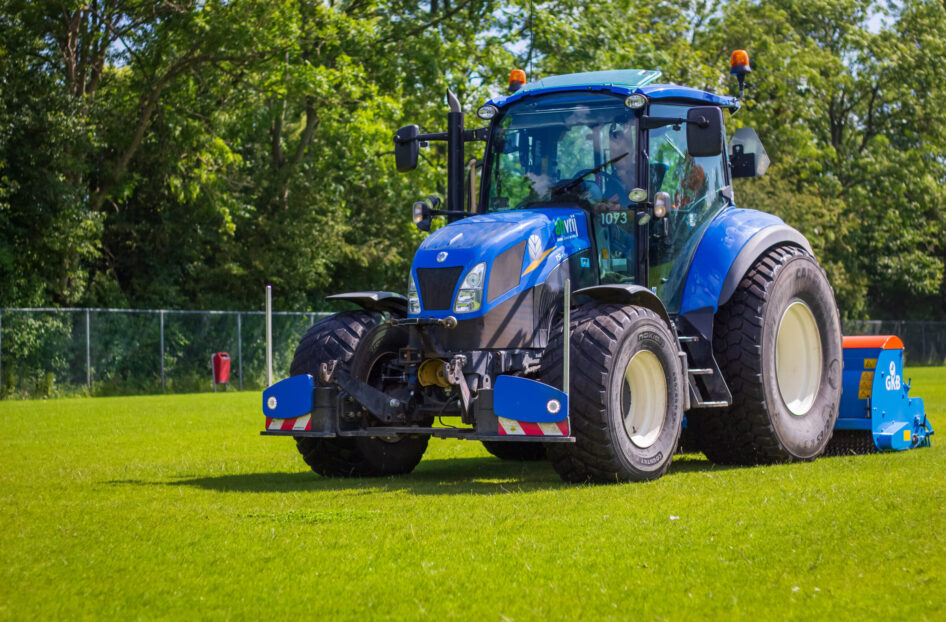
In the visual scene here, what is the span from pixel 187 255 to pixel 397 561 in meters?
27.0

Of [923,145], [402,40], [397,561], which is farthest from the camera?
[923,145]

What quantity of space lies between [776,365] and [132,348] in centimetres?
2104

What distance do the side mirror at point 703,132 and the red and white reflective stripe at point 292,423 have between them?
367 centimetres

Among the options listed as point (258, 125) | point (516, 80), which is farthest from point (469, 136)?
point (258, 125)

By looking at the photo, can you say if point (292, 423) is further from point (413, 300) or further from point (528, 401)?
point (528, 401)

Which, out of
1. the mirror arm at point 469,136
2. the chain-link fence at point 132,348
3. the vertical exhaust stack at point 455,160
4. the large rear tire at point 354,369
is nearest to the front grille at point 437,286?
the large rear tire at point 354,369

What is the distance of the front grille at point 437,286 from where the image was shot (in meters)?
9.37

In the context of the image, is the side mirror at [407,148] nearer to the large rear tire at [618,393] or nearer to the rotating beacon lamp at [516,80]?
the rotating beacon lamp at [516,80]

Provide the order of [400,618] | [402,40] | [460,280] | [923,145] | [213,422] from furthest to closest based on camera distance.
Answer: [923,145] < [402,40] < [213,422] < [460,280] < [400,618]

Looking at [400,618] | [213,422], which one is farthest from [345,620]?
[213,422]

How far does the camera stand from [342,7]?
32062 mm

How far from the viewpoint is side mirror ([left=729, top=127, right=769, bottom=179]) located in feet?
39.0

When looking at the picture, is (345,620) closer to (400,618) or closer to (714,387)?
(400,618)

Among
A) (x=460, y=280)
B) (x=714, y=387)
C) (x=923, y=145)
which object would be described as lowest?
(x=714, y=387)
